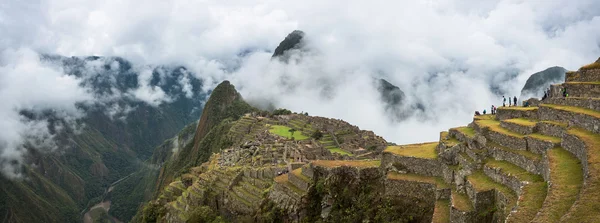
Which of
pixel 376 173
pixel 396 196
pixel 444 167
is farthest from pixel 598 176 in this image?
pixel 376 173

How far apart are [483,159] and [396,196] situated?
462 cm

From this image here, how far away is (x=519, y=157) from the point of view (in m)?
15.8

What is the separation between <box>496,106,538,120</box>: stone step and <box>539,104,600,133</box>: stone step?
804 millimetres

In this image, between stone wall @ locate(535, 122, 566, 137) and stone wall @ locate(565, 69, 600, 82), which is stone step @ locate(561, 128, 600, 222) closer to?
stone wall @ locate(535, 122, 566, 137)

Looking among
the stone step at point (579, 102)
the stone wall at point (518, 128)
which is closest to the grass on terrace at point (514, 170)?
the stone wall at point (518, 128)

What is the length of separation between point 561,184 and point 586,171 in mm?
720

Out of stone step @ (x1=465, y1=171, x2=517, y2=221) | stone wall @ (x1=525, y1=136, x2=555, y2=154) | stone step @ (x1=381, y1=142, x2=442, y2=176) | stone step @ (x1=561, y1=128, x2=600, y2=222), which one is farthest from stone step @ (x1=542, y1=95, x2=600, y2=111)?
stone step @ (x1=381, y1=142, x2=442, y2=176)

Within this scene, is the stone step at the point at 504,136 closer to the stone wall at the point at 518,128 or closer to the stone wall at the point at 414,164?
the stone wall at the point at 518,128

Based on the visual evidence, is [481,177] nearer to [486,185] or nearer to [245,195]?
[486,185]

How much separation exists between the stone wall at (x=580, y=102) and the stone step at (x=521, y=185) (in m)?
4.29

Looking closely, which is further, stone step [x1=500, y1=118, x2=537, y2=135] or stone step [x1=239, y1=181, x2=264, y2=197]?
stone step [x1=239, y1=181, x2=264, y2=197]

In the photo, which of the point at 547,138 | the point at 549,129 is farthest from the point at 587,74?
the point at 547,138

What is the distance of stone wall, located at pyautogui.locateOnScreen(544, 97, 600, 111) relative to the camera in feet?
54.9

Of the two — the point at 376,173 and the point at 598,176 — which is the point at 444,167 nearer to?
the point at 376,173
